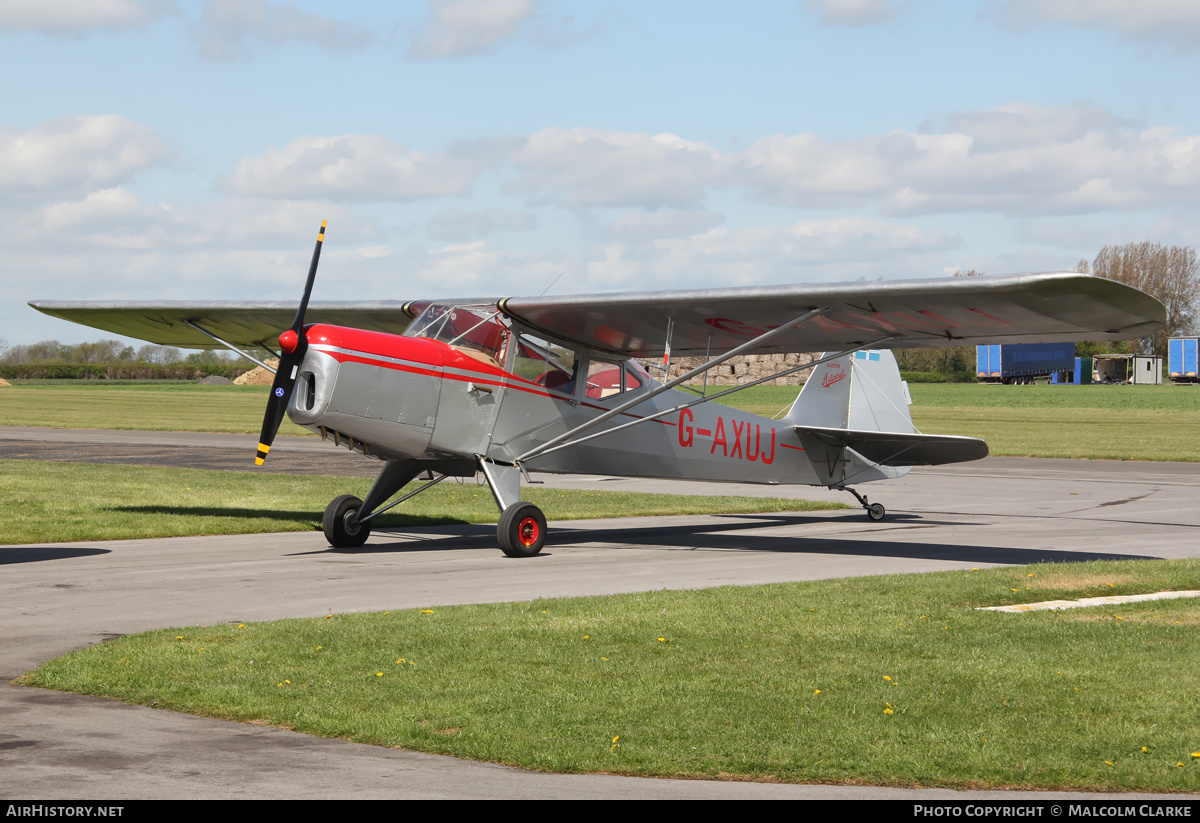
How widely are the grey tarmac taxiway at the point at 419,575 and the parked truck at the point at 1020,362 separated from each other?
276ft

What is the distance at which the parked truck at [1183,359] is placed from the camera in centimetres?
10419

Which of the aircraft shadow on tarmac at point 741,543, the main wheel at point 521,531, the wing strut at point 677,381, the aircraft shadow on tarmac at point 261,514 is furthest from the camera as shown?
the aircraft shadow on tarmac at point 261,514

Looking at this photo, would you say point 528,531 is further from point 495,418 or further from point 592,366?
point 592,366

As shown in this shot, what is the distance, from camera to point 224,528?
15859mm

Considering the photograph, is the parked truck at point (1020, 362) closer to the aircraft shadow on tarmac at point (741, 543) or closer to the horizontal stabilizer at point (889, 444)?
the horizontal stabilizer at point (889, 444)

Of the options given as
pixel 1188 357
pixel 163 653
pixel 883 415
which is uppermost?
pixel 1188 357

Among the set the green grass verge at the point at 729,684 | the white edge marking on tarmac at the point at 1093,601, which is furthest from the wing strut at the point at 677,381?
the white edge marking on tarmac at the point at 1093,601

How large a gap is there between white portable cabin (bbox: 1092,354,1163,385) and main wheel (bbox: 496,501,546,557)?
10370 cm

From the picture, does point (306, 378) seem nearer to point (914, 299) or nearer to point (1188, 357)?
point (914, 299)

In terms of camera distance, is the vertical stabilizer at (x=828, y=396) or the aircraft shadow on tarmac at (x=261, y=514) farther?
the vertical stabilizer at (x=828, y=396)

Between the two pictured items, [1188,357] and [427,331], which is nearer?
[427,331]

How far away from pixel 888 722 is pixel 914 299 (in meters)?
7.44

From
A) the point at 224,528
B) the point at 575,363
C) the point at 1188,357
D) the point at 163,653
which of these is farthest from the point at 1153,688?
the point at 1188,357

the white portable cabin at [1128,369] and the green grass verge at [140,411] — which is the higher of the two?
the white portable cabin at [1128,369]
